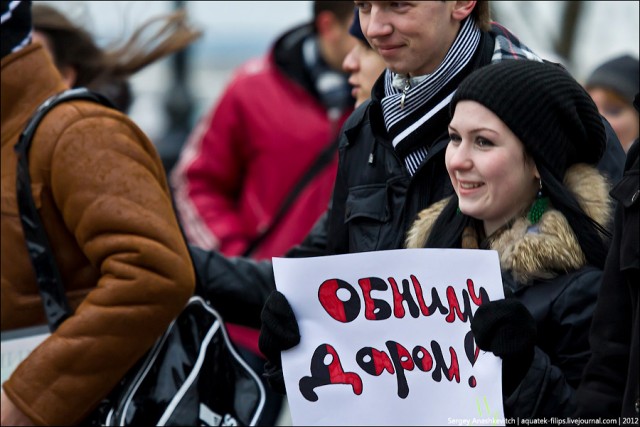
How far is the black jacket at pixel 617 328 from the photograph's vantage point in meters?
3.26

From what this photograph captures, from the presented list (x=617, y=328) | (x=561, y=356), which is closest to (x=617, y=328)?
(x=617, y=328)

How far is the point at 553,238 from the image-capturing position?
346cm

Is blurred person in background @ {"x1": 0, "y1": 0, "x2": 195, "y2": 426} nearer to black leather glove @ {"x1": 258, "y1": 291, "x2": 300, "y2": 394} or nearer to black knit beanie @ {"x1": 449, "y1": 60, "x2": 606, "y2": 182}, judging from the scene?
Result: black leather glove @ {"x1": 258, "y1": 291, "x2": 300, "y2": 394}

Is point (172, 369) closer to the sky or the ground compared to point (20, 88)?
closer to the ground

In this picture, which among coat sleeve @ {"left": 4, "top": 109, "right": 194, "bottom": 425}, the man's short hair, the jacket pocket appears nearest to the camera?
the jacket pocket

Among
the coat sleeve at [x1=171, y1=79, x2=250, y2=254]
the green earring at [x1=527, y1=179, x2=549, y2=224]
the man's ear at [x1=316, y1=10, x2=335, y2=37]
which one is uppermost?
the green earring at [x1=527, y1=179, x2=549, y2=224]

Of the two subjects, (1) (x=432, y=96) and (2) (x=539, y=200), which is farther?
(1) (x=432, y=96)

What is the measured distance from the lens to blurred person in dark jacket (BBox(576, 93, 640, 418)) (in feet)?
10.7

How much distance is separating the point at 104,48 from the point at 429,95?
2108 millimetres

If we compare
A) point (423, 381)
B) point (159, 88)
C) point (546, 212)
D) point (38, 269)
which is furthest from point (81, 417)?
point (159, 88)

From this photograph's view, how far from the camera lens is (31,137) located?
4387 mm

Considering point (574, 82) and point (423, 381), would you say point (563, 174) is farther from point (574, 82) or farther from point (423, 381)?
point (423, 381)

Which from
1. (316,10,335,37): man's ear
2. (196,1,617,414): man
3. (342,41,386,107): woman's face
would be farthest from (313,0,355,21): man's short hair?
(196,1,617,414): man

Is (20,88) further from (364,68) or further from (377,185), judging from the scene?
(377,185)
